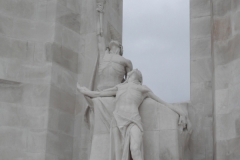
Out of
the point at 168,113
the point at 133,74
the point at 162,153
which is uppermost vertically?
the point at 133,74

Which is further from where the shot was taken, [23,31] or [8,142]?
[23,31]

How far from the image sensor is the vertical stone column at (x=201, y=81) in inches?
473

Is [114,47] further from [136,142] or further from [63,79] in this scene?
[136,142]

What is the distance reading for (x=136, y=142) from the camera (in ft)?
35.0

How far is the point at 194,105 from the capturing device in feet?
40.7

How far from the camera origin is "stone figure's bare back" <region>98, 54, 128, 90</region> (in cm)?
1237

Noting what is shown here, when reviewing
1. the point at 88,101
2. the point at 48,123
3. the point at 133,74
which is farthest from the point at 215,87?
the point at 48,123

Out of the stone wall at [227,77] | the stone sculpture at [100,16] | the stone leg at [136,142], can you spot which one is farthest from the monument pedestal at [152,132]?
the stone sculpture at [100,16]

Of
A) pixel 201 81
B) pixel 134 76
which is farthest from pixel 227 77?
pixel 134 76

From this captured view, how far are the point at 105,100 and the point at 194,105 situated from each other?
1.99m

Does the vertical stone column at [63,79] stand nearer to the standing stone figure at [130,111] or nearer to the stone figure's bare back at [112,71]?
the stone figure's bare back at [112,71]

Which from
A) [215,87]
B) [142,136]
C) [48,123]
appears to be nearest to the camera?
[142,136]

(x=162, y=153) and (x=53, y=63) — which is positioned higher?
(x=53, y=63)

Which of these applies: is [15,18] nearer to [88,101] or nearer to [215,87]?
[88,101]
